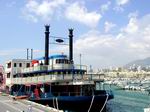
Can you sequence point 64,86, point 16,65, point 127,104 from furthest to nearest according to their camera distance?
point 127,104 → point 16,65 → point 64,86

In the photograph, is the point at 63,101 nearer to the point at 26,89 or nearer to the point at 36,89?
the point at 36,89

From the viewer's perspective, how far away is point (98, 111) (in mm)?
53031

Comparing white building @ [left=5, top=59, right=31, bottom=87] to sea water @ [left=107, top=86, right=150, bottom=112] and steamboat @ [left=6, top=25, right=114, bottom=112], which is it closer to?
steamboat @ [left=6, top=25, right=114, bottom=112]

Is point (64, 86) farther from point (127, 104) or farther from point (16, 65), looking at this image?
point (127, 104)

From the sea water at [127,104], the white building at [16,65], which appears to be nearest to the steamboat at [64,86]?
the white building at [16,65]

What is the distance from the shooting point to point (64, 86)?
54281 mm

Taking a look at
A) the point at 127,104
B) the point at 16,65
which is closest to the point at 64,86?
the point at 16,65

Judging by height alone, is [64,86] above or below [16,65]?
below

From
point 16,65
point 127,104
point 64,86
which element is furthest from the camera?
point 127,104

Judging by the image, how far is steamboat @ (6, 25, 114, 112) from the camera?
51938 millimetres

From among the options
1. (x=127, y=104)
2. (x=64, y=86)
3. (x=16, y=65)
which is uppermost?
(x=16, y=65)

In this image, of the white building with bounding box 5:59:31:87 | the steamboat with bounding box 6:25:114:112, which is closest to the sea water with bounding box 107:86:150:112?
the steamboat with bounding box 6:25:114:112

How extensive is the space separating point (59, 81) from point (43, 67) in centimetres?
640

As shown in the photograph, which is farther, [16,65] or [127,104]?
[127,104]
